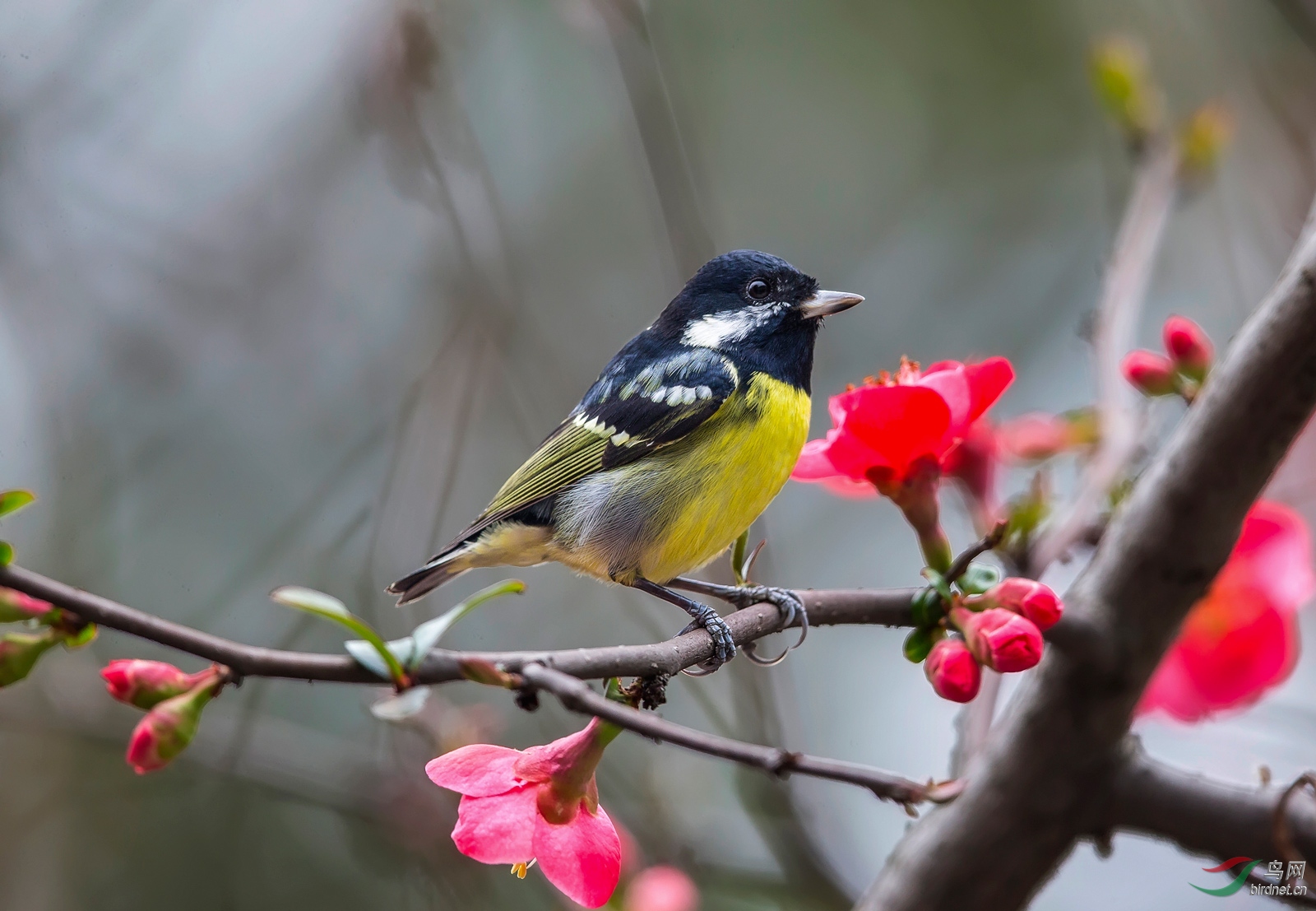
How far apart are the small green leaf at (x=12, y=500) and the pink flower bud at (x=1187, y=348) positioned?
170 cm

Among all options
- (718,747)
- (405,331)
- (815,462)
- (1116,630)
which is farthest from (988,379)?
(405,331)

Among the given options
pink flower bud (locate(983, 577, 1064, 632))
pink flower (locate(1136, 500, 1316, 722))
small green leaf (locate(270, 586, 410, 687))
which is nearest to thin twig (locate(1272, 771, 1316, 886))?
pink flower (locate(1136, 500, 1316, 722))

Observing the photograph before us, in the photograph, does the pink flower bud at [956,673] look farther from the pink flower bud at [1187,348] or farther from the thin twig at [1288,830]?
the pink flower bud at [1187,348]

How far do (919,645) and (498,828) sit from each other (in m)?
0.63

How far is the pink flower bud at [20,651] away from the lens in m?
0.94

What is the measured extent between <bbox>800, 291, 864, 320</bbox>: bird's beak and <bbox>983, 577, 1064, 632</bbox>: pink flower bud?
2.41 feet

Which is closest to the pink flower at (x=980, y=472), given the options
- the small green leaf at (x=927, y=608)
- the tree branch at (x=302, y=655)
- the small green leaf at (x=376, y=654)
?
the small green leaf at (x=927, y=608)

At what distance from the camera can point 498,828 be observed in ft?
3.73

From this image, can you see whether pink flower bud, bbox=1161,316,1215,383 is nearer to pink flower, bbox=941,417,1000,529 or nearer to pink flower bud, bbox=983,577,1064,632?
pink flower, bbox=941,417,1000,529

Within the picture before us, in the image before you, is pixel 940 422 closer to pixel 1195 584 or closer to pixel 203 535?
pixel 1195 584

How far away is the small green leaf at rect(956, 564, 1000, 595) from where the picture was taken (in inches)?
55.5

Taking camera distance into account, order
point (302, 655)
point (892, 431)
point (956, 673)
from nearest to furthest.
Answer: point (302, 655)
point (956, 673)
point (892, 431)

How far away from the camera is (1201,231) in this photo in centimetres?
436

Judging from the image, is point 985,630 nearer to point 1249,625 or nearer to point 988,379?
point 988,379
